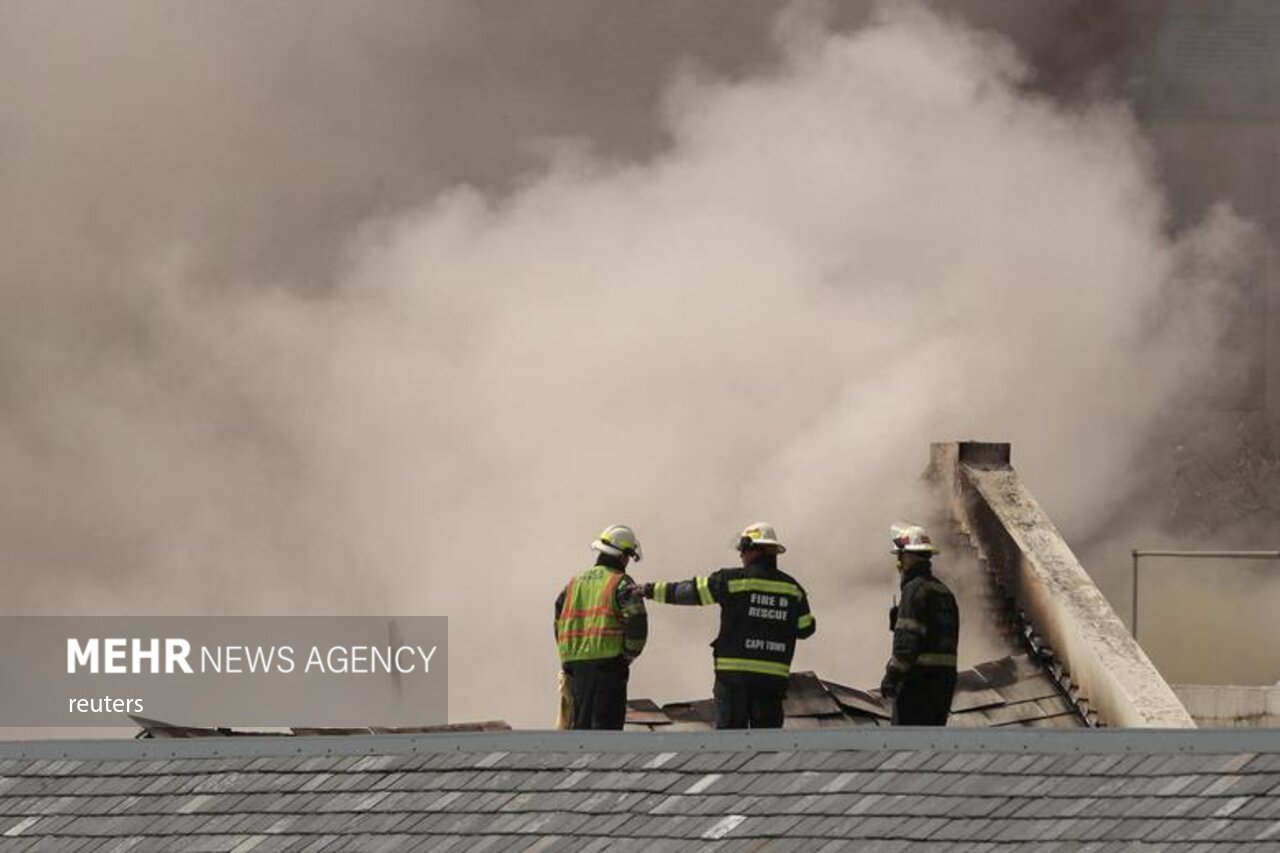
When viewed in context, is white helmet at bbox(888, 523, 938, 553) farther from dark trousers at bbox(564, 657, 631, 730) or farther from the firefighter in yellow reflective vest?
dark trousers at bbox(564, 657, 631, 730)

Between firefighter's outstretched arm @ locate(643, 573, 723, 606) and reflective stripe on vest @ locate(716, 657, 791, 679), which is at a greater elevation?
firefighter's outstretched arm @ locate(643, 573, 723, 606)

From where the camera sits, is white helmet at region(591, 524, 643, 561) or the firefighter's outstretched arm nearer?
the firefighter's outstretched arm

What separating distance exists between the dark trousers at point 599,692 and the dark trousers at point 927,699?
1.43 metres

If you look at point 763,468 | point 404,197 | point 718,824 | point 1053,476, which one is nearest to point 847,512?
point 763,468

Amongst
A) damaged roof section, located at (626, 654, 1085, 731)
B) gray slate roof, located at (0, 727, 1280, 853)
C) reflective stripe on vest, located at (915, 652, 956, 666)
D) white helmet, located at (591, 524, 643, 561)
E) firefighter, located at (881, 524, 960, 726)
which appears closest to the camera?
gray slate roof, located at (0, 727, 1280, 853)

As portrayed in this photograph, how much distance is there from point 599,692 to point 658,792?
4.09 m

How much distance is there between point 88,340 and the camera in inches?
1316

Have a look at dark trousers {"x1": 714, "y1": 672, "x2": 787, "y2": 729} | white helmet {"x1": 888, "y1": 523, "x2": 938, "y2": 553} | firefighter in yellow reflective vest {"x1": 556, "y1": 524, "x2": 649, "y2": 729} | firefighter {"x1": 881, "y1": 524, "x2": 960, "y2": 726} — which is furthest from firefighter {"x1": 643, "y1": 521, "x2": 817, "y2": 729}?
white helmet {"x1": 888, "y1": 523, "x2": 938, "y2": 553}

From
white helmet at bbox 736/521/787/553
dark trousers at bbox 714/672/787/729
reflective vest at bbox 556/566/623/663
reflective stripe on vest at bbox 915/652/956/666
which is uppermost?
white helmet at bbox 736/521/787/553

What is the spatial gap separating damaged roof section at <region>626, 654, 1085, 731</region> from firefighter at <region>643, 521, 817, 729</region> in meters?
4.15

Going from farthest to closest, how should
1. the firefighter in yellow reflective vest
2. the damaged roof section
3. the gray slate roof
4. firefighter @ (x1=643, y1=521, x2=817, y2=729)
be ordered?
the damaged roof section, the firefighter in yellow reflective vest, firefighter @ (x1=643, y1=521, x2=817, y2=729), the gray slate roof

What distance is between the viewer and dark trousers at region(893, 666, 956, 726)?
1677 centimetres

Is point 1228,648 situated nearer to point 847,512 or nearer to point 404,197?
point 847,512

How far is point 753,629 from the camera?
52.4 ft
